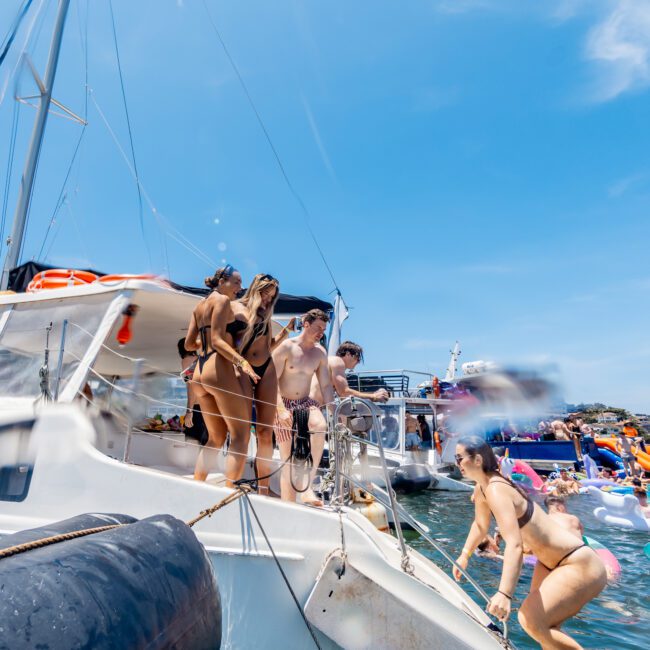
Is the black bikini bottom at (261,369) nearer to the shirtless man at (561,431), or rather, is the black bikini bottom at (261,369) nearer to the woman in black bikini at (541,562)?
the woman in black bikini at (541,562)

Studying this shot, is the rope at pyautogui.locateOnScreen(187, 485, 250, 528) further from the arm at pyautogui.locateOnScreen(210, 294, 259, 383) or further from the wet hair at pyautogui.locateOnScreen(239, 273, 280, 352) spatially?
the wet hair at pyautogui.locateOnScreen(239, 273, 280, 352)

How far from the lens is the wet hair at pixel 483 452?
10.6 feet

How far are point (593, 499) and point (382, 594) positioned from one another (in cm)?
1122

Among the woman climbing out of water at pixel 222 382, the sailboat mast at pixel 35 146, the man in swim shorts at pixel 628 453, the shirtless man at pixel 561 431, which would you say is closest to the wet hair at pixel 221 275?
the woman climbing out of water at pixel 222 382

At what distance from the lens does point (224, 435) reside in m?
3.77

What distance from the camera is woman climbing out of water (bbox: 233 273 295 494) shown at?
3697 mm

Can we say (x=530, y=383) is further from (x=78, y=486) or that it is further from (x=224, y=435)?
(x=78, y=486)

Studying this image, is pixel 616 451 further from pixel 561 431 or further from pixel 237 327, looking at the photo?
pixel 237 327

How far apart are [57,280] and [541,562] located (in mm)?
4962

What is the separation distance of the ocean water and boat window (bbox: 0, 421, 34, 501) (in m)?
3.97

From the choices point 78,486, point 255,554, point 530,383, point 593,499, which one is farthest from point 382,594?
point 593,499

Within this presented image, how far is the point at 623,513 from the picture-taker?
916 centimetres

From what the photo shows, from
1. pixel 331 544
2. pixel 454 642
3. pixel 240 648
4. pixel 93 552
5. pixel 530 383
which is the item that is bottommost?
pixel 240 648

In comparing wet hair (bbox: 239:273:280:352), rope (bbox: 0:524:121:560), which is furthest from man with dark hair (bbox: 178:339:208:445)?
rope (bbox: 0:524:121:560)
